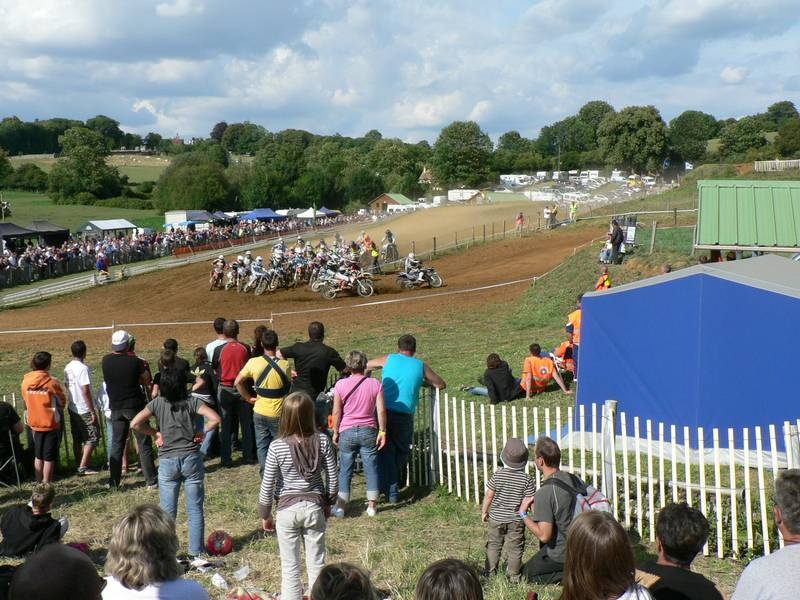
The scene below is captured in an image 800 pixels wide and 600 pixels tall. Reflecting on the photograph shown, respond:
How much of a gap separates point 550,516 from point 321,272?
2430cm

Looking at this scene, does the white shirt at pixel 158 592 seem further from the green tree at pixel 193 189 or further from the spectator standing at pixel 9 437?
the green tree at pixel 193 189

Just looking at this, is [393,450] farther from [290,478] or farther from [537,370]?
[537,370]

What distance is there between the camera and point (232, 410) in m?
9.58

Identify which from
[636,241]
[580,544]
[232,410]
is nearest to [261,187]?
[636,241]

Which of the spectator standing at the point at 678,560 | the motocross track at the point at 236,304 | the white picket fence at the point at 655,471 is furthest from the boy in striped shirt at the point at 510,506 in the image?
the motocross track at the point at 236,304

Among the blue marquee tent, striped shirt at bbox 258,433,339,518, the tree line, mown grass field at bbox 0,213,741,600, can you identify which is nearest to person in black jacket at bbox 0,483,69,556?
mown grass field at bbox 0,213,741,600

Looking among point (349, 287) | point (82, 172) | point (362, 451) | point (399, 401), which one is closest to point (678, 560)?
point (362, 451)

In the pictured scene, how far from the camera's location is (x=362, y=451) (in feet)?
25.3

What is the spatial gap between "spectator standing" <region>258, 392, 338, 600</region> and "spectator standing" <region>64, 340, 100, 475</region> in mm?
4455

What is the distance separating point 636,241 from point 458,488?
19013mm

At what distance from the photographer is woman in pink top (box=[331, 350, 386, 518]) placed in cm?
752

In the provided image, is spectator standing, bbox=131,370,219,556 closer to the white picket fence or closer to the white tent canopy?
the white picket fence

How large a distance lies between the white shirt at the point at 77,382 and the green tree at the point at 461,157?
303 ft

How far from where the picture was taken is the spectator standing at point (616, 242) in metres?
24.0
